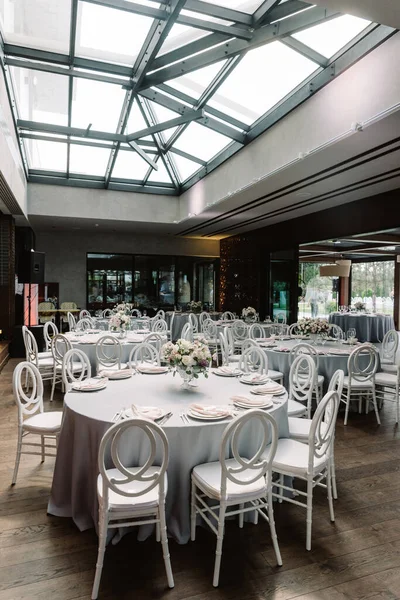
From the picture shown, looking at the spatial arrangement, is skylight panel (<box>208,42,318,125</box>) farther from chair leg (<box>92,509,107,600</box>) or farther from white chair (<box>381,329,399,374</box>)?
chair leg (<box>92,509,107,600</box>)

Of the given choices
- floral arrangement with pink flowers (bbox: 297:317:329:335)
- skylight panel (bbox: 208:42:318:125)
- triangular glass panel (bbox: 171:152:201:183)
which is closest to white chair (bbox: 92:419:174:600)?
floral arrangement with pink flowers (bbox: 297:317:329:335)

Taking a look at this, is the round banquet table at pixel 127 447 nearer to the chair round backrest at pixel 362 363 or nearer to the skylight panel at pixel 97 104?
the chair round backrest at pixel 362 363

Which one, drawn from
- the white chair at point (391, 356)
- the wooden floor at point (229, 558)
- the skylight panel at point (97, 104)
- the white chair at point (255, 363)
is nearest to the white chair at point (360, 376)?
the white chair at point (391, 356)

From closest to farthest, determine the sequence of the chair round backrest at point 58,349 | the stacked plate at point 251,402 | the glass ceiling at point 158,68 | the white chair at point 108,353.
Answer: the stacked plate at point 251,402 → the glass ceiling at point 158,68 → the white chair at point 108,353 → the chair round backrest at point 58,349

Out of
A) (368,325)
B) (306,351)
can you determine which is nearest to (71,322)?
(306,351)

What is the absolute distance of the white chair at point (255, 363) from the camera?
4.80 m

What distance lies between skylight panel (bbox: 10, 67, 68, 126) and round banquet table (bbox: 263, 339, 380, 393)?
19.0ft

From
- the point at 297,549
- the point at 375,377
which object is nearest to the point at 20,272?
the point at 375,377

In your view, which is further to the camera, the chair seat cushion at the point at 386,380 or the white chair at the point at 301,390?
the chair seat cushion at the point at 386,380

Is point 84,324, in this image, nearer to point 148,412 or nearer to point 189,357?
point 189,357

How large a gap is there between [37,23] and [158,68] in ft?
6.20

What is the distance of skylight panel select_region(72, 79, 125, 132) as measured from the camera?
7.38 metres

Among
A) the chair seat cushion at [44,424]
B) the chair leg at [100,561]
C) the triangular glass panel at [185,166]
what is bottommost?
the chair leg at [100,561]

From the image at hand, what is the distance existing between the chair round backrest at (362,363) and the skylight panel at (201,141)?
15.9 feet
